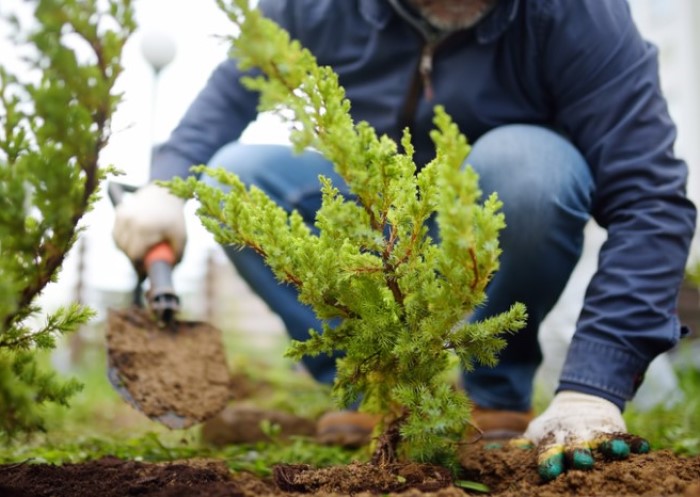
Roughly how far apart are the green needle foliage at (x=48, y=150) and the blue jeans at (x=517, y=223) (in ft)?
3.81

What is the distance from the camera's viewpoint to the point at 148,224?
2.17 meters

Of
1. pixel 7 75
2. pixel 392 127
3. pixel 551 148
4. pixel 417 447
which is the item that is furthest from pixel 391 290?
pixel 392 127

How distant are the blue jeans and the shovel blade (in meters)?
0.38

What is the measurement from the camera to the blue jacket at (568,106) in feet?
6.22

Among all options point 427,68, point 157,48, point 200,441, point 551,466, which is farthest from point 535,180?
point 157,48

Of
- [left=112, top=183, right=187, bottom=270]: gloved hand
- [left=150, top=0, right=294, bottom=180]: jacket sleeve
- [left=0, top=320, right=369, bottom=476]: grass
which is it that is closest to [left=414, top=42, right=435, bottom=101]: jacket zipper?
[left=150, top=0, right=294, bottom=180]: jacket sleeve

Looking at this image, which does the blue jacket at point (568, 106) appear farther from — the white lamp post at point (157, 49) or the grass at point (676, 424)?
the white lamp post at point (157, 49)

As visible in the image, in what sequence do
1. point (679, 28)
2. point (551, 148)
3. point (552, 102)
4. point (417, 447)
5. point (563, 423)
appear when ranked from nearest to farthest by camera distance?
point (417, 447) → point (563, 423) → point (551, 148) → point (552, 102) → point (679, 28)

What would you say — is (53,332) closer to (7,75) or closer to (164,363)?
(7,75)

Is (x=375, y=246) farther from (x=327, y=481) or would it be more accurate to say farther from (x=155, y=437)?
(x=155, y=437)

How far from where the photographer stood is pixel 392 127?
2.51 metres

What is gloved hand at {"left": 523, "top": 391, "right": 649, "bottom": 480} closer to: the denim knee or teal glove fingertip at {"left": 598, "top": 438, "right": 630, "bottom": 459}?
teal glove fingertip at {"left": 598, "top": 438, "right": 630, "bottom": 459}

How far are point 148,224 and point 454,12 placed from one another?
3.72 feet

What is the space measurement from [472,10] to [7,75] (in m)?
1.50
